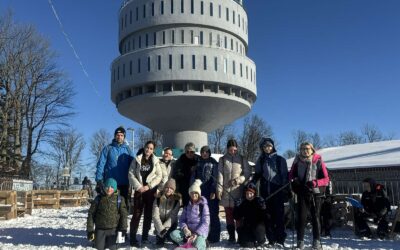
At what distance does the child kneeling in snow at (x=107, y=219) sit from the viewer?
6.23m

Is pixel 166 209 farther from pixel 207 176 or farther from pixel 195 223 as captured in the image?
pixel 207 176

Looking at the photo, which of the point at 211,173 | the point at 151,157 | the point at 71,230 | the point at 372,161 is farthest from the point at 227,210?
the point at 372,161

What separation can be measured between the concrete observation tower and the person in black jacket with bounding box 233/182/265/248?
25.7 meters

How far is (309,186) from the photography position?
21.3ft

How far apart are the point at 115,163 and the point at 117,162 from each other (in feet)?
0.13

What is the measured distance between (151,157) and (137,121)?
1253 inches

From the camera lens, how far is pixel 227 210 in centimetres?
716

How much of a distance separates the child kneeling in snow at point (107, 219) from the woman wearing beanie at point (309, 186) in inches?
111

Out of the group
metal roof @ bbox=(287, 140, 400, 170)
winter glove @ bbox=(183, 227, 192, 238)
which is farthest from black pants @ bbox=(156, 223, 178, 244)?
metal roof @ bbox=(287, 140, 400, 170)

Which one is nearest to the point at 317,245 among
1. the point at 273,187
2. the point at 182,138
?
the point at 273,187

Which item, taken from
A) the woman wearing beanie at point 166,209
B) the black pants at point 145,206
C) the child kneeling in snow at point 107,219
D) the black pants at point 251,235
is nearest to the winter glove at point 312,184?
the black pants at point 251,235

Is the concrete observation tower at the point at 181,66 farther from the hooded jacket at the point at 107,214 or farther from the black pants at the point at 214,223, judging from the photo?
the hooded jacket at the point at 107,214

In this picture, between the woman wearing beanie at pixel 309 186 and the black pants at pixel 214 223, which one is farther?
the black pants at pixel 214 223

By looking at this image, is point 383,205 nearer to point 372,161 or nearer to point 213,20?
point 372,161
